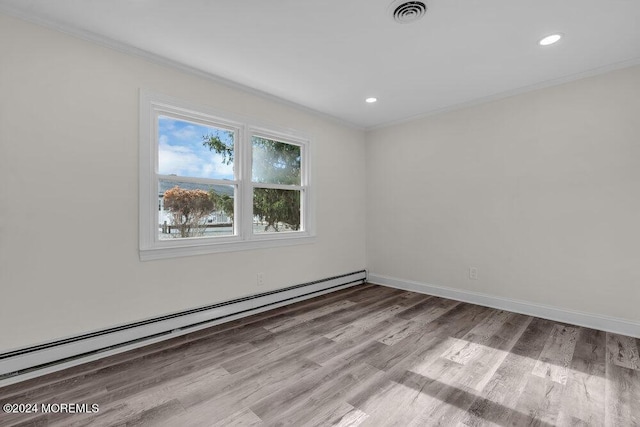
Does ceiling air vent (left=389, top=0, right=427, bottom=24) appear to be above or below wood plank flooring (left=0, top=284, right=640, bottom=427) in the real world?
above

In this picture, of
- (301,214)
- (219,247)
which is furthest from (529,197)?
(219,247)

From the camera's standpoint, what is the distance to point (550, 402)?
180 cm

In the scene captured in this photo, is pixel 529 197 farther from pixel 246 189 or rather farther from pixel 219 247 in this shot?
pixel 219 247

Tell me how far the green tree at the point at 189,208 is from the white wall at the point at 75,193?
297 mm

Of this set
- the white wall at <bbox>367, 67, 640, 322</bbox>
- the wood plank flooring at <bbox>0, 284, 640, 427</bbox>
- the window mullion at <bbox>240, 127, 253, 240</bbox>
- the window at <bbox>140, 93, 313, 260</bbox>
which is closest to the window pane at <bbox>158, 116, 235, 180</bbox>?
the window at <bbox>140, 93, 313, 260</bbox>

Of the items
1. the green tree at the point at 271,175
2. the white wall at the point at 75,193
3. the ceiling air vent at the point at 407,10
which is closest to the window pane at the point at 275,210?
the green tree at the point at 271,175

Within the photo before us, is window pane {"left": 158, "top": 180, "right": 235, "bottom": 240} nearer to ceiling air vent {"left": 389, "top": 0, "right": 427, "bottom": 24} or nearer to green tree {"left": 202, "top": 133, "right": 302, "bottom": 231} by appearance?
green tree {"left": 202, "top": 133, "right": 302, "bottom": 231}

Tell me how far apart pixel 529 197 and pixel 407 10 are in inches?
96.7

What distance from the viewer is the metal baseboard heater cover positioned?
2053 millimetres

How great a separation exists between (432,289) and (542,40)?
2.97 metres

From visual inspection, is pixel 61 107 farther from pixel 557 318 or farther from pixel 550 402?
A: pixel 557 318

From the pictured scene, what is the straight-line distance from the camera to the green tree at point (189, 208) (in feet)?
9.37

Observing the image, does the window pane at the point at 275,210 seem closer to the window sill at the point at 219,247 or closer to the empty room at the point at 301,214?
the empty room at the point at 301,214

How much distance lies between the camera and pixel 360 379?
2045 mm
